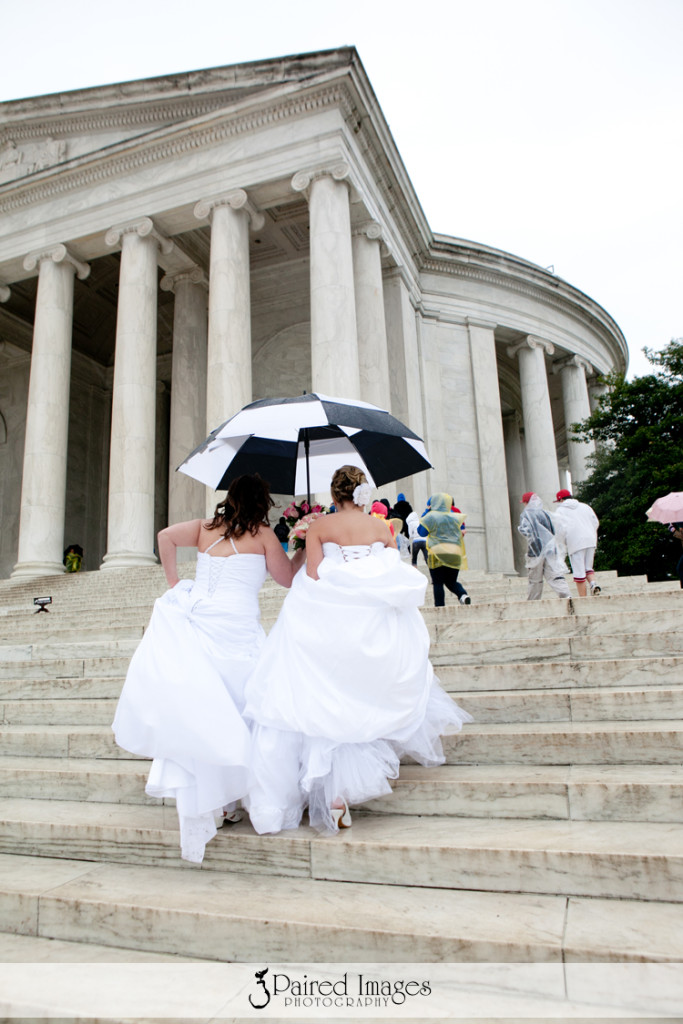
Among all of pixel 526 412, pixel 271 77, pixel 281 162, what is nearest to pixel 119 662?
pixel 281 162

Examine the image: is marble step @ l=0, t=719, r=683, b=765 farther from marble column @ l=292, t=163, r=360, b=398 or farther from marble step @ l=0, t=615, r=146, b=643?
marble column @ l=292, t=163, r=360, b=398

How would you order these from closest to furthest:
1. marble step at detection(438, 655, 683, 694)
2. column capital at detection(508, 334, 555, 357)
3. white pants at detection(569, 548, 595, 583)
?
marble step at detection(438, 655, 683, 694) → white pants at detection(569, 548, 595, 583) → column capital at detection(508, 334, 555, 357)

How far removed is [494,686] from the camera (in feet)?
19.9

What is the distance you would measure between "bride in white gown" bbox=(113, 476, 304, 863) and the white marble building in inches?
520

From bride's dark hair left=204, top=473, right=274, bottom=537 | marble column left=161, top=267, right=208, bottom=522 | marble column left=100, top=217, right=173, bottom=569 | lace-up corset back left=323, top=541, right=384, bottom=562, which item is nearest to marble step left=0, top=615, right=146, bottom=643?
bride's dark hair left=204, top=473, right=274, bottom=537

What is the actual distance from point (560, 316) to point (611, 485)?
11225 mm

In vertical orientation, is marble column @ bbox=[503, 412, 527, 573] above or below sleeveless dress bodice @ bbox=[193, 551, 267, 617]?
above

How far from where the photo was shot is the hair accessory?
4846 mm

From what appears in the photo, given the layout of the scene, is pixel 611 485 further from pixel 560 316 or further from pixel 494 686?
pixel 494 686

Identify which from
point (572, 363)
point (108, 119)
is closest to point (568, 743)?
point (108, 119)

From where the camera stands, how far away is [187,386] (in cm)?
2441

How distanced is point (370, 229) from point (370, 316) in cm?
284

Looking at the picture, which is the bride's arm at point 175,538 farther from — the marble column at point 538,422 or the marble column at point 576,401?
the marble column at point 576,401

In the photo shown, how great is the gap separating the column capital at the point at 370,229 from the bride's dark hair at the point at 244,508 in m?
18.5
